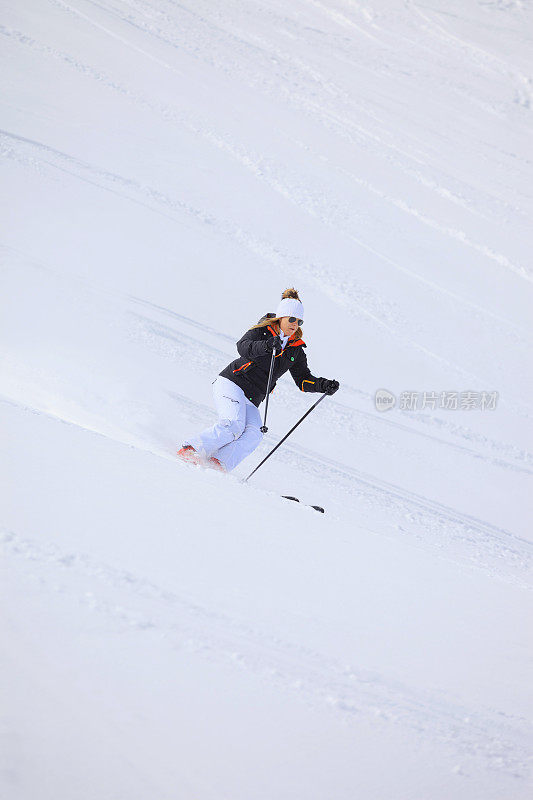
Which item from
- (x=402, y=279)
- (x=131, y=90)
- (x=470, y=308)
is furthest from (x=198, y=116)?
(x=470, y=308)

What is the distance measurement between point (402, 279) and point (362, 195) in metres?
2.64

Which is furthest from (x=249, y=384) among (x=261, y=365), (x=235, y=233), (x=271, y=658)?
(x=235, y=233)

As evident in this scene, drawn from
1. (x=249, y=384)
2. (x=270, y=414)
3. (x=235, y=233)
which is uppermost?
(x=235, y=233)

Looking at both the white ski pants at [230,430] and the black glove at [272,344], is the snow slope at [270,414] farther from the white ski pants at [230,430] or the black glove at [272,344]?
the black glove at [272,344]

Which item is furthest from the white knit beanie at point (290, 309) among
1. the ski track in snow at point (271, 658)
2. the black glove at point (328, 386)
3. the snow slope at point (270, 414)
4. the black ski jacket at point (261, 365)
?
the ski track in snow at point (271, 658)

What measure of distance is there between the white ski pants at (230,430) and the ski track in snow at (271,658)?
111 inches

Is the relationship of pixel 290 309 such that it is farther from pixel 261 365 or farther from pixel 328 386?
pixel 328 386

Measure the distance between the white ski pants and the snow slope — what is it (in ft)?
1.20

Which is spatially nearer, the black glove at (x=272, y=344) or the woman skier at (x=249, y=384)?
the black glove at (x=272, y=344)

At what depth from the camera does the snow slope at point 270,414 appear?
1.70 meters

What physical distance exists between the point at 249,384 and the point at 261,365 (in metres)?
0.18

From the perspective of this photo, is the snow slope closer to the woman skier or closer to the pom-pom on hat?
the woman skier

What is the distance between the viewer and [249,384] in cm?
507

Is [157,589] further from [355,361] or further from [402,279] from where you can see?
[402,279]
